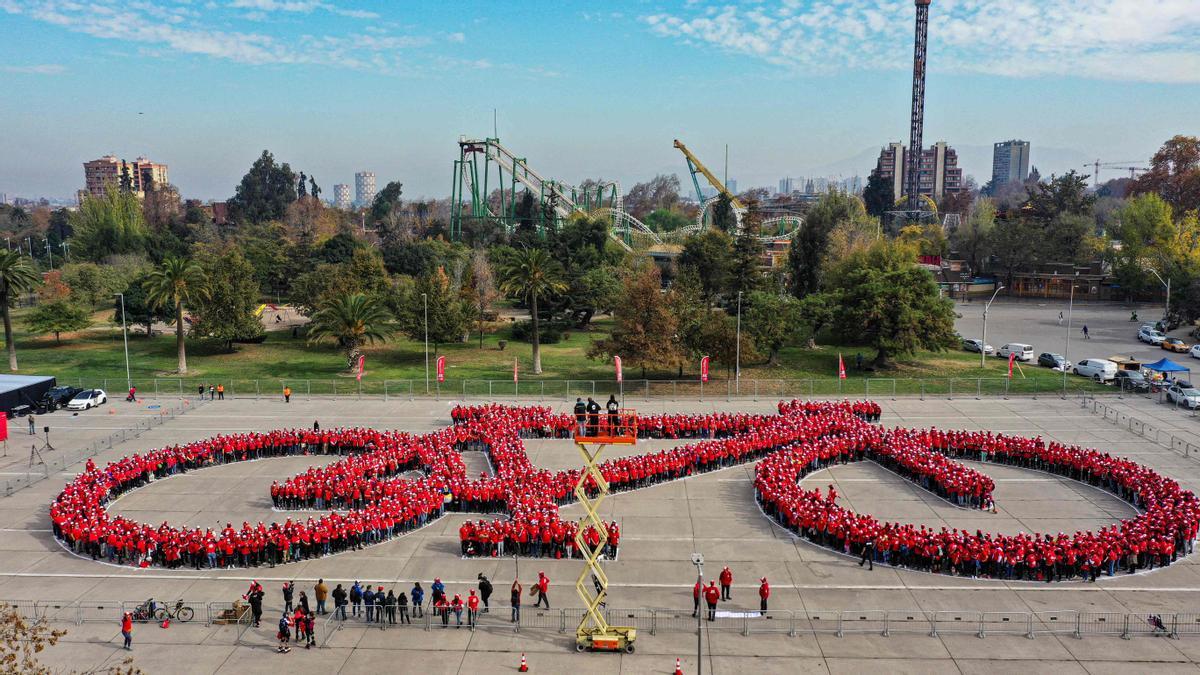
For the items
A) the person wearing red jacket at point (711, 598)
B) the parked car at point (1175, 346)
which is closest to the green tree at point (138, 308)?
the person wearing red jacket at point (711, 598)

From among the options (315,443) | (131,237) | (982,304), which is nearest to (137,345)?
(315,443)

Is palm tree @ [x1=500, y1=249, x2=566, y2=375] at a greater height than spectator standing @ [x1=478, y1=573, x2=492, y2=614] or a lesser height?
greater

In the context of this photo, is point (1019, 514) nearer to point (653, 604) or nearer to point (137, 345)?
point (653, 604)

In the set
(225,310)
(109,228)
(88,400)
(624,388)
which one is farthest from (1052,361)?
(109,228)

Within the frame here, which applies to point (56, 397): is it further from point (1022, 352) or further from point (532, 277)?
point (1022, 352)

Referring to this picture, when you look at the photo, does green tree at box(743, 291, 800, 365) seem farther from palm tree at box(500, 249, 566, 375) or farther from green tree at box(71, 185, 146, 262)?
green tree at box(71, 185, 146, 262)

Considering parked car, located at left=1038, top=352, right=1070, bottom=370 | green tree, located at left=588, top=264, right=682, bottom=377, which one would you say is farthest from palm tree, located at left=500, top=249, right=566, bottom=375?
parked car, located at left=1038, top=352, right=1070, bottom=370
